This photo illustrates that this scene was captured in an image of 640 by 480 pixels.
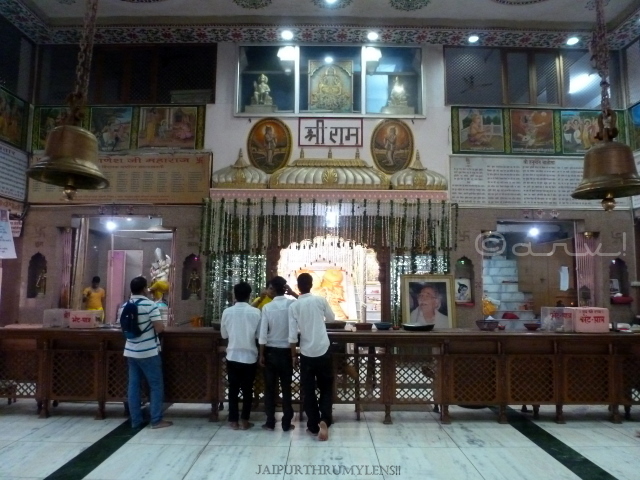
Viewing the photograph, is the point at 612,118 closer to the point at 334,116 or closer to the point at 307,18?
the point at 334,116

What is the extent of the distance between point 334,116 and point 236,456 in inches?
230

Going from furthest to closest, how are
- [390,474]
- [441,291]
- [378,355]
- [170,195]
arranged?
[170,195], [441,291], [378,355], [390,474]

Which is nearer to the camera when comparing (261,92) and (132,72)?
(261,92)

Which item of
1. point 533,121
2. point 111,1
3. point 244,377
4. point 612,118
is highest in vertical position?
point 111,1

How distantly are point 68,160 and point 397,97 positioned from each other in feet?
19.8

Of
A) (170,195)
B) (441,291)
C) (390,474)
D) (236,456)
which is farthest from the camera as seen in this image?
(170,195)

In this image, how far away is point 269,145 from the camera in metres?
8.05

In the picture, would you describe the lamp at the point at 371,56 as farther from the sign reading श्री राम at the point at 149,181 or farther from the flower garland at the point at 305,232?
the sign reading श्री राम at the point at 149,181

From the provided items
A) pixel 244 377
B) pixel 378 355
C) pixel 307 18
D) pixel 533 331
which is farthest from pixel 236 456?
pixel 307 18

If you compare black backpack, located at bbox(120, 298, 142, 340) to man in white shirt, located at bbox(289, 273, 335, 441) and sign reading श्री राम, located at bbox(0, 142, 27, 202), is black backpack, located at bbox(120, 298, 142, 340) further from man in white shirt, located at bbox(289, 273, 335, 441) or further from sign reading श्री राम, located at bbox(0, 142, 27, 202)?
sign reading श्री राम, located at bbox(0, 142, 27, 202)

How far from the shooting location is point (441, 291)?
725cm

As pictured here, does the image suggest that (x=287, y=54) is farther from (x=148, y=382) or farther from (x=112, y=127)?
(x=148, y=382)

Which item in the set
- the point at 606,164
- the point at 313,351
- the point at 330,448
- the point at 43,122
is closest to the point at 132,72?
the point at 43,122

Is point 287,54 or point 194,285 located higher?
point 287,54
